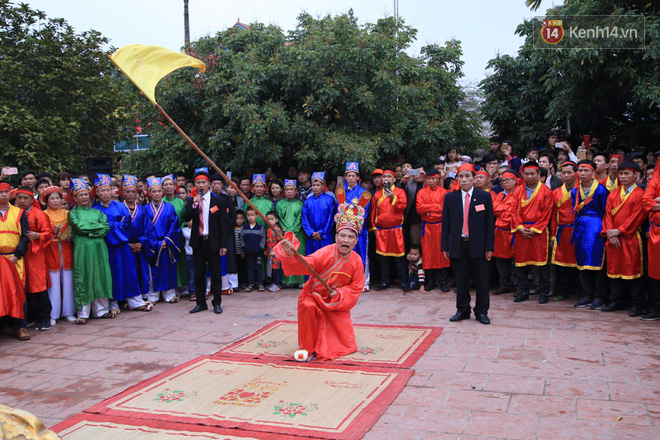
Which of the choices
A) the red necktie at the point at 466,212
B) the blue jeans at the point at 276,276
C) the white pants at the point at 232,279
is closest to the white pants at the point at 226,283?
the white pants at the point at 232,279

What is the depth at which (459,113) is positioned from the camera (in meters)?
13.4

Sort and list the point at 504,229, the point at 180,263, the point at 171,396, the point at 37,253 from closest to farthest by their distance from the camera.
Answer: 1. the point at 171,396
2. the point at 37,253
3. the point at 504,229
4. the point at 180,263

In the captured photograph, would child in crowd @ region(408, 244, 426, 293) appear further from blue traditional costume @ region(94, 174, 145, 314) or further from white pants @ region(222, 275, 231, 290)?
blue traditional costume @ region(94, 174, 145, 314)

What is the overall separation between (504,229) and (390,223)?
1755 mm

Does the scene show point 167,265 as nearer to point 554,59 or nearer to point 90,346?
point 90,346

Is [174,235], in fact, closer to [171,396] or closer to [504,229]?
[171,396]

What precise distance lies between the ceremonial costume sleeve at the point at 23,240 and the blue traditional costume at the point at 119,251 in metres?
1.14

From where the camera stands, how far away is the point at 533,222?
8.35 m

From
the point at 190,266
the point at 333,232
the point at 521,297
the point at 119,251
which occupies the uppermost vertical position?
the point at 333,232

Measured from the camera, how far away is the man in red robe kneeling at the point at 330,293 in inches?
227

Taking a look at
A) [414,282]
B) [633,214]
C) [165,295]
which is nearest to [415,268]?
[414,282]

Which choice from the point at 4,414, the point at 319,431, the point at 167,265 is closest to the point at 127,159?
the point at 167,265

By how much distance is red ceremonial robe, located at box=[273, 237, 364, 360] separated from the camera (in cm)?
578

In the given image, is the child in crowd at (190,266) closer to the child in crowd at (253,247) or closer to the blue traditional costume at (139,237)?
the blue traditional costume at (139,237)
